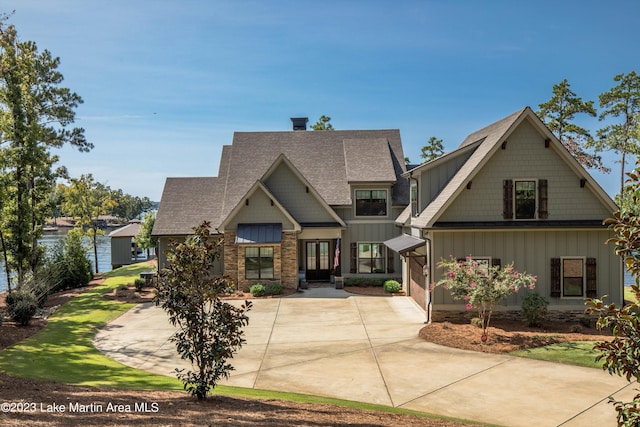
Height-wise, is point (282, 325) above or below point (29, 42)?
below

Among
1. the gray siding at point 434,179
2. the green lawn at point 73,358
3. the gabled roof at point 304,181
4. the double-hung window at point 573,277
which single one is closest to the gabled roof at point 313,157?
the gabled roof at point 304,181

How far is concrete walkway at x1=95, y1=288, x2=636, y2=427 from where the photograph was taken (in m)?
10.3

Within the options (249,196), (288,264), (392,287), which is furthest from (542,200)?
(249,196)

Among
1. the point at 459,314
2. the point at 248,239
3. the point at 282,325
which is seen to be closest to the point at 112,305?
the point at 248,239

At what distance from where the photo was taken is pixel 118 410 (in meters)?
7.97

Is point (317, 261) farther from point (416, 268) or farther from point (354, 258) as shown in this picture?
point (416, 268)

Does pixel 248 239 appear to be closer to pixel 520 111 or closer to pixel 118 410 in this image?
pixel 520 111

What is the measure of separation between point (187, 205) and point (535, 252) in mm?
21970

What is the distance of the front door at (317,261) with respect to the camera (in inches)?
1154

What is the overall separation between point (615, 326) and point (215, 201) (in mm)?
27947

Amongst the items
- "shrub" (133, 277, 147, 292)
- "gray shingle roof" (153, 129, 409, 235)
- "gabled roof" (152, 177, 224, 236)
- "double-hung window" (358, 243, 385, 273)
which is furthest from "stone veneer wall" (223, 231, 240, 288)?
"double-hung window" (358, 243, 385, 273)

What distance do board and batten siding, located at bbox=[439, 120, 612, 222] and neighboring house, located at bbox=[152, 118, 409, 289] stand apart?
9.42 m

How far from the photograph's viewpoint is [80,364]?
42.7 feet

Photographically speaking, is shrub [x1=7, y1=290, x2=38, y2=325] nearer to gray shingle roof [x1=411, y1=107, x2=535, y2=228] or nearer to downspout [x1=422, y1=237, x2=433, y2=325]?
downspout [x1=422, y1=237, x2=433, y2=325]
